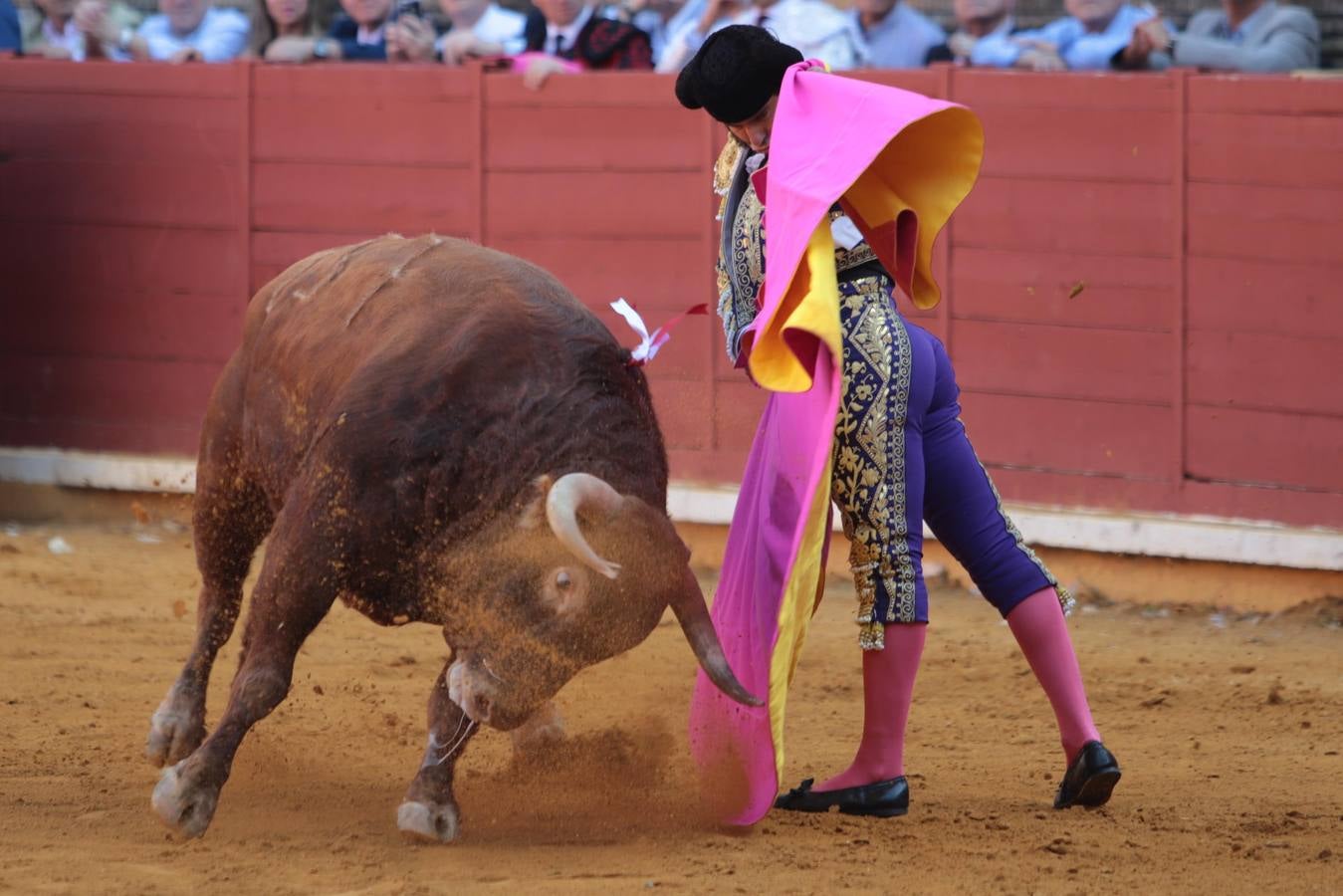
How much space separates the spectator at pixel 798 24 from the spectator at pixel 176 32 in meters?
2.06

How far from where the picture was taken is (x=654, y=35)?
6.70 metres

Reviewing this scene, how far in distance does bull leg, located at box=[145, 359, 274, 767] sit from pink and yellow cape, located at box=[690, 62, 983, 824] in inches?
40.2

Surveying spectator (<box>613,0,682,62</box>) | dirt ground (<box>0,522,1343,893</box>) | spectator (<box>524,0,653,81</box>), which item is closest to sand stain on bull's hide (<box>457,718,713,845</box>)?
dirt ground (<box>0,522,1343,893</box>)

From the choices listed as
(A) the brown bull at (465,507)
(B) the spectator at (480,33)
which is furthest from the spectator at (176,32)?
(A) the brown bull at (465,507)

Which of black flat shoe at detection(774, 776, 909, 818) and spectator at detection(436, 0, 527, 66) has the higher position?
spectator at detection(436, 0, 527, 66)

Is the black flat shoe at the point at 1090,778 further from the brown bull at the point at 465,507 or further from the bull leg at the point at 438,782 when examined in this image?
the bull leg at the point at 438,782

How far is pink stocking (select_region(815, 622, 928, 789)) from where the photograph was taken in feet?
11.1

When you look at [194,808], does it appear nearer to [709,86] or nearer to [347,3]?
[709,86]

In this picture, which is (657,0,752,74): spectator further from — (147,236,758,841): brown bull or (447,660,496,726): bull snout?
(447,660,496,726): bull snout

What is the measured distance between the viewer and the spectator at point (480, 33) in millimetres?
6824

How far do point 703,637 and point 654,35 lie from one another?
3968 mm

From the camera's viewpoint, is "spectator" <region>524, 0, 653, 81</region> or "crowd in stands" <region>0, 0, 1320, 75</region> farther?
"spectator" <region>524, 0, 653, 81</region>

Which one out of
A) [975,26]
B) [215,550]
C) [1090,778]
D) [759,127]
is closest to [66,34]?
[975,26]

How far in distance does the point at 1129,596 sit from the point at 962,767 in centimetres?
205
